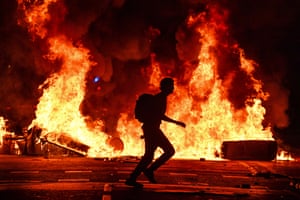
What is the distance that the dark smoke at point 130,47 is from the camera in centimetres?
2448

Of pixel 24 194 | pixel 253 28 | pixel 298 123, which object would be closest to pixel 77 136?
pixel 253 28

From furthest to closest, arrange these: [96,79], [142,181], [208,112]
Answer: [96,79] < [208,112] < [142,181]

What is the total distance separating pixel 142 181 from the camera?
38.2ft

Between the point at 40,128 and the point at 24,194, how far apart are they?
11.3 metres

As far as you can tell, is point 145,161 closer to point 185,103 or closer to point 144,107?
point 144,107

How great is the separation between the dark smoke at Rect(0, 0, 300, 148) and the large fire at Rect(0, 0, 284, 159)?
0.43 meters

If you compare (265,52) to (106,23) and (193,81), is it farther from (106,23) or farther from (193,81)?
(106,23)

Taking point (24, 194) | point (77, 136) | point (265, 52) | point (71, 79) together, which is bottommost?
point (24, 194)

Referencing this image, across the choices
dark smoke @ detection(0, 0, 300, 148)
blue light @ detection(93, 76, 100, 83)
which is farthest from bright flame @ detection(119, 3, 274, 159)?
blue light @ detection(93, 76, 100, 83)

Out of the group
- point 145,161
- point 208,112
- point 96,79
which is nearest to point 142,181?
point 145,161

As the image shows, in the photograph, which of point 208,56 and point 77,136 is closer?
point 77,136

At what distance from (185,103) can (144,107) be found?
14.5 metres

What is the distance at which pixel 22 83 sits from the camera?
88.1 feet

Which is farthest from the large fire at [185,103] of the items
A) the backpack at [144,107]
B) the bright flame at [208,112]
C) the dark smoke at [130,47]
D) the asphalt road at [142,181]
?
the backpack at [144,107]
